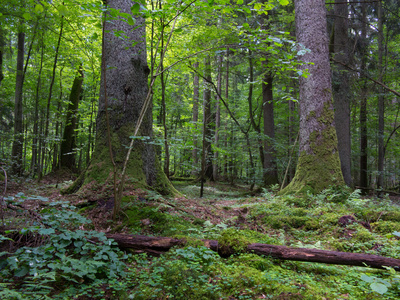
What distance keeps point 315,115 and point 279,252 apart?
14.1ft

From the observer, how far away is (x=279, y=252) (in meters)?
2.59

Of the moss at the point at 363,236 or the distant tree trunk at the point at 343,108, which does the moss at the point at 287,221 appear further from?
the distant tree trunk at the point at 343,108

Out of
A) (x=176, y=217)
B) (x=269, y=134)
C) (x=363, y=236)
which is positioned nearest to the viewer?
(x=363, y=236)

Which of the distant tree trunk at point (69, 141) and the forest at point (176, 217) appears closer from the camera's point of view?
the forest at point (176, 217)

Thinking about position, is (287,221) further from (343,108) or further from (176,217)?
(343,108)

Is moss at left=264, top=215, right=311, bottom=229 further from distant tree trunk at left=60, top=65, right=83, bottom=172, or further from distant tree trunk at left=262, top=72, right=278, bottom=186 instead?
distant tree trunk at left=60, top=65, right=83, bottom=172

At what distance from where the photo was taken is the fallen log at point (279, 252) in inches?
92.9

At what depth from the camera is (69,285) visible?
2066mm

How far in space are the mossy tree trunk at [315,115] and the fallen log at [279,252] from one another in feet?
10.5

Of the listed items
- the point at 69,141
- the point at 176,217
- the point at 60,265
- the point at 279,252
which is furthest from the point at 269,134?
the point at 60,265

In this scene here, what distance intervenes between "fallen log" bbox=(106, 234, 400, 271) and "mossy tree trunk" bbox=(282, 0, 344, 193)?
319 cm

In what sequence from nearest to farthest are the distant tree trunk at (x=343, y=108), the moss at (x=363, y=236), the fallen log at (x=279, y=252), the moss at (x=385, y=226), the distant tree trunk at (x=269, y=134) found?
Answer: the fallen log at (x=279, y=252)
the moss at (x=363, y=236)
the moss at (x=385, y=226)
the distant tree trunk at (x=343, y=108)
the distant tree trunk at (x=269, y=134)

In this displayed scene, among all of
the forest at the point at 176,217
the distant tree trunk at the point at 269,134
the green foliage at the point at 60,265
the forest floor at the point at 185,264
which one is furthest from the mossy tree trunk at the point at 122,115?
the distant tree trunk at the point at 269,134

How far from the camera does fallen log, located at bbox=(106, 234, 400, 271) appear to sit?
92.9 inches
